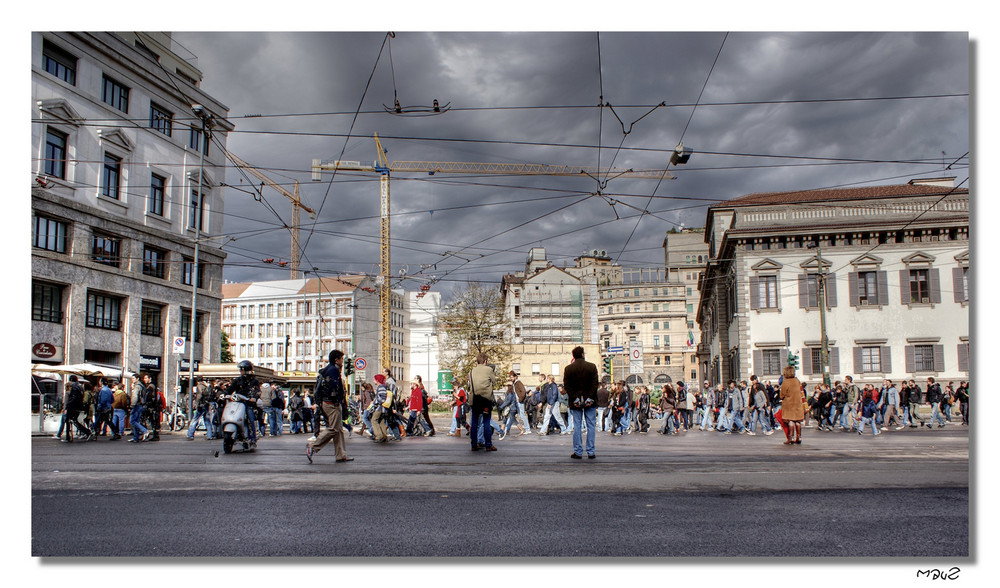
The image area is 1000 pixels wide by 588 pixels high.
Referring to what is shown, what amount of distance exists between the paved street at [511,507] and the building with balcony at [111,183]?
2389 mm

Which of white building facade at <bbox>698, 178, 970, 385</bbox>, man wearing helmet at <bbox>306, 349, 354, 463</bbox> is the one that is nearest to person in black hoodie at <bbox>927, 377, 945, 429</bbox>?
white building facade at <bbox>698, 178, 970, 385</bbox>

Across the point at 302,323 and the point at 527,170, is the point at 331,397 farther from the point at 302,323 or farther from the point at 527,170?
the point at 302,323

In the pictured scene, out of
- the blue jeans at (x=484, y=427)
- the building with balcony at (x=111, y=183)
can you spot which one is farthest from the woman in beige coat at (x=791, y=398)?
the building with balcony at (x=111, y=183)

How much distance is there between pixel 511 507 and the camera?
6.82m

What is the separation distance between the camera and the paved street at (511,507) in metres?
5.41

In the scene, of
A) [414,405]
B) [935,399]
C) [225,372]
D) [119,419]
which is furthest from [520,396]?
[225,372]

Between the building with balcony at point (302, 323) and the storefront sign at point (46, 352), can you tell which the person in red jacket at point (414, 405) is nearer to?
the storefront sign at point (46, 352)

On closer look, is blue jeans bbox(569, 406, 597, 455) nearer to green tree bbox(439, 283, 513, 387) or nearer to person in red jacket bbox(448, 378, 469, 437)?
person in red jacket bbox(448, 378, 469, 437)

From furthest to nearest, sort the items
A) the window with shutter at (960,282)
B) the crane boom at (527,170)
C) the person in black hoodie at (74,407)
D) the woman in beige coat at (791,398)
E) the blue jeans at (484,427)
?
the person in black hoodie at (74,407)
the woman in beige coat at (791,398)
the crane boom at (527,170)
the blue jeans at (484,427)
the window with shutter at (960,282)

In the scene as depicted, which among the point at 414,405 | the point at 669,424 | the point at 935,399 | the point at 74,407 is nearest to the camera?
the point at 74,407

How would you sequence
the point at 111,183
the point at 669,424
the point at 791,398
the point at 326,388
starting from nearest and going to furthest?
the point at 326,388 < the point at 111,183 < the point at 791,398 < the point at 669,424

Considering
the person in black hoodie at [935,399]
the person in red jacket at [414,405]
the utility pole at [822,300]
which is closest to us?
the person in red jacket at [414,405]

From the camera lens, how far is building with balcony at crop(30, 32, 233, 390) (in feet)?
28.9

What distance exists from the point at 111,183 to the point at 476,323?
4794 centimetres
